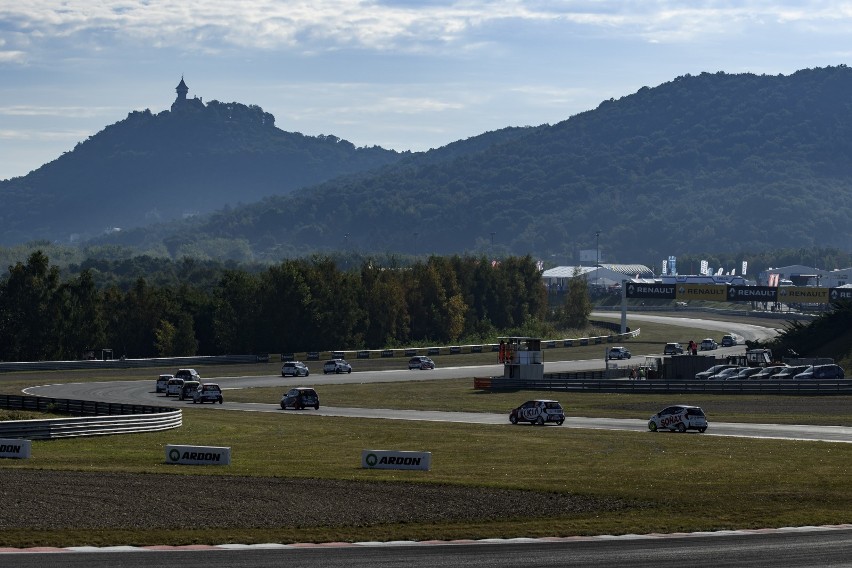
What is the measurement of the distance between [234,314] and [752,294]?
6176cm

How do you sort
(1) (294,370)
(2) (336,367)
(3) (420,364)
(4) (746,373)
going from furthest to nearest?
1. (3) (420,364)
2. (2) (336,367)
3. (1) (294,370)
4. (4) (746,373)

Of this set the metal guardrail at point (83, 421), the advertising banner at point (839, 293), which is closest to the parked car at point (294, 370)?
the metal guardrail at point (83, 421)

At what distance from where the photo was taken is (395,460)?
41125mm

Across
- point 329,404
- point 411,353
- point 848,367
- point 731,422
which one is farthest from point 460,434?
point 411,353

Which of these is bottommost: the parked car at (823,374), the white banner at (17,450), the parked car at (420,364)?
the parked car at (420,364)

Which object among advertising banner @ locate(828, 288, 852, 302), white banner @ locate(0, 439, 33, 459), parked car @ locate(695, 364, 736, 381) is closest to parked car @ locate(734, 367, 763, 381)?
parked car @ locate(695, 364, 736, 381)

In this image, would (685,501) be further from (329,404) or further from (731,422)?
(329,404)

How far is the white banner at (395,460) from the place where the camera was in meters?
40.5

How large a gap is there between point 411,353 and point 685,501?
97564 mm

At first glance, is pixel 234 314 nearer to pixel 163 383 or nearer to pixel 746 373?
pixel 163 383

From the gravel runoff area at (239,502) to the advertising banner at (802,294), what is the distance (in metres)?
129

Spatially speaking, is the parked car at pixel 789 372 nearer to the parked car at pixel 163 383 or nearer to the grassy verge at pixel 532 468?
the grassy verge at pixel 532 468

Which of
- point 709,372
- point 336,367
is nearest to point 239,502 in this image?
point 709,372

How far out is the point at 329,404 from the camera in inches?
3007
